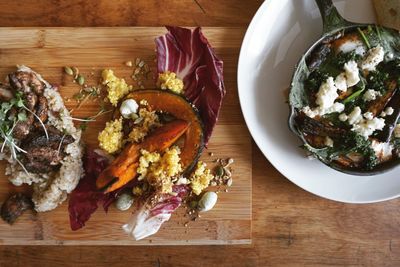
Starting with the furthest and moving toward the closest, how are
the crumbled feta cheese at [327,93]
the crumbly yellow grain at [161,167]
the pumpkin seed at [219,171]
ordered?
1. the pumpkin seed at [219,171]
2. the crumbly yellow grain at [161,167]
3. the crumbled feta cheese at [327,93]

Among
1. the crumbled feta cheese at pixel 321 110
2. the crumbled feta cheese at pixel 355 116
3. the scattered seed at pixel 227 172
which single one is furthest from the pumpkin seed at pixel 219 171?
the crumbled feta cheese at pixel 355 116

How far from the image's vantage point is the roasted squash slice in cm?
188

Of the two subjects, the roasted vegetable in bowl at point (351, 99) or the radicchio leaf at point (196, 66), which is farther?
the radicchio leaf at point (196, 66)

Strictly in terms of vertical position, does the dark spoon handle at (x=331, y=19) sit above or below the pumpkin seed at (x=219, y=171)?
above

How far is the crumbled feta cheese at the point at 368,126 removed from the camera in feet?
5.68

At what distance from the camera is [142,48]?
6.48 ft

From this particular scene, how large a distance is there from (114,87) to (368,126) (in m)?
0.94

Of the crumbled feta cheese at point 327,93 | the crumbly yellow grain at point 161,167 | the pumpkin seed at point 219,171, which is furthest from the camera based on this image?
the pumpkin seed at point 219,171

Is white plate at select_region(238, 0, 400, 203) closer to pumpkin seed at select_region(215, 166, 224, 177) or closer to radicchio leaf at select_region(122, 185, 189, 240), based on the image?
pumpkin seed at select_region(215, 166, 224, 177)

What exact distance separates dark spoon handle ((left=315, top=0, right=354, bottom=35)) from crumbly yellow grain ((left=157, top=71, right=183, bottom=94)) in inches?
22.3

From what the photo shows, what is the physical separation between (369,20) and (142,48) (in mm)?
881

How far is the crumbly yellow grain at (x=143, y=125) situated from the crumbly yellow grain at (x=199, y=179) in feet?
0.77

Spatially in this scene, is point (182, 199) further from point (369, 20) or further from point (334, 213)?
point (369, 20)

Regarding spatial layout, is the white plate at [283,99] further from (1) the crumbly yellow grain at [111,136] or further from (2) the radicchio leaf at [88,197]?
(2) the radicchio leaf at [88,197]
